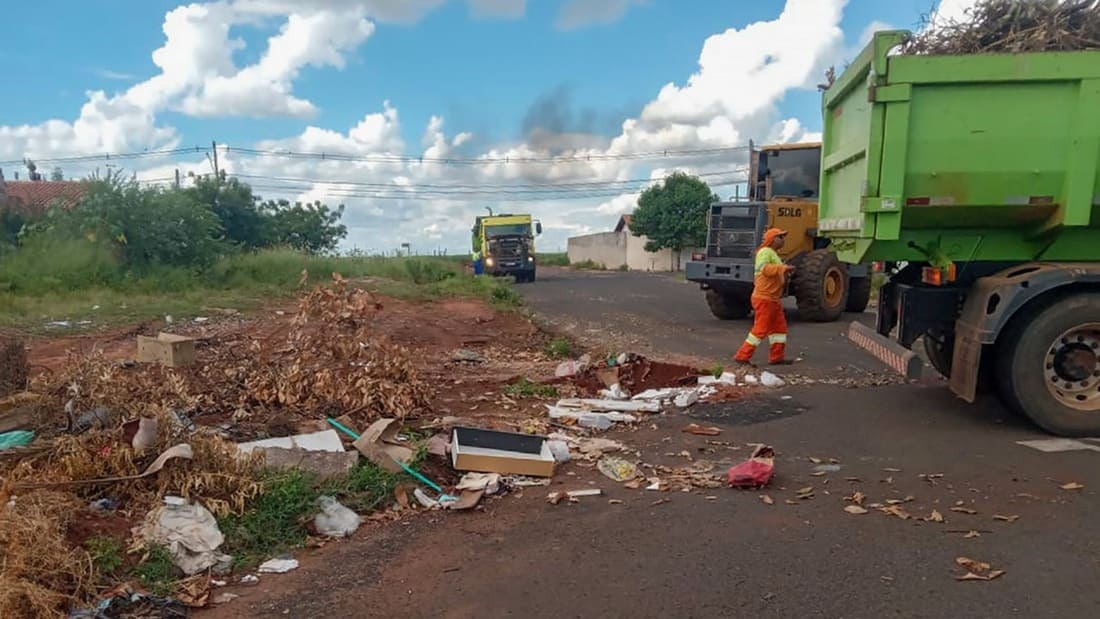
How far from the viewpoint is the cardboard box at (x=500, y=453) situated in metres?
4.86

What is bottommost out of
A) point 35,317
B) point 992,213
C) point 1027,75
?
point 35,317

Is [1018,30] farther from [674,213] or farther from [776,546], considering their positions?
[674,213]

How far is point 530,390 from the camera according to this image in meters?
7.39

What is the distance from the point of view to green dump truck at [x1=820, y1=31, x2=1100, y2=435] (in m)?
5.41

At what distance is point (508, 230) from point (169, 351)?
25312 mm

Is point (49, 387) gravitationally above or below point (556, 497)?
above

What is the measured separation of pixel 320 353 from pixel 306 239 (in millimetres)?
36673

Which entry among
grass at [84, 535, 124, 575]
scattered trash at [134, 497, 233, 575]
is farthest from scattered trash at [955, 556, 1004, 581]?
grass at [84, 535, 124, 575]

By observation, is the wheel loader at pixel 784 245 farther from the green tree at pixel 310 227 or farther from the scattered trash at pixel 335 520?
the green tree at pixel 310 227

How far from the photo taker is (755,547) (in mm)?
3705

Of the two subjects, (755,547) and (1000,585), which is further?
(755,547)

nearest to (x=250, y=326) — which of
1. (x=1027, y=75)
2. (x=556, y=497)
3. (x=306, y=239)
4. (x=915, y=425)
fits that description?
(x=556, y=497)

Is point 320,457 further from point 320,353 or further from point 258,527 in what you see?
point 320,353

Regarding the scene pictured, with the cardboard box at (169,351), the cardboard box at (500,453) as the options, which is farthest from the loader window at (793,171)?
the cardboard box at (169,351)
